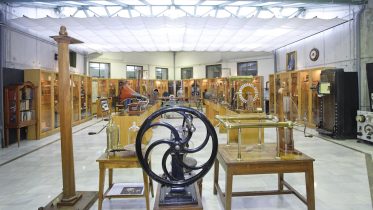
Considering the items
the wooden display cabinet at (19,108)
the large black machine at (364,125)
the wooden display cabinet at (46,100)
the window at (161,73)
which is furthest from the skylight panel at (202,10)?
the window at (161,73)

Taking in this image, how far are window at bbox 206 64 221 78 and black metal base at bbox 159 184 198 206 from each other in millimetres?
16290

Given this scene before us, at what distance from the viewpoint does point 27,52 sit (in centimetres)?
835

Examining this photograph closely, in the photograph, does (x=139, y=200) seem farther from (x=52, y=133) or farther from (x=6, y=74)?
(x=52, y=133)

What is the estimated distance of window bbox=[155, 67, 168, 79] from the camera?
777 inches

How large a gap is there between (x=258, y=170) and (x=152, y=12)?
212 inches

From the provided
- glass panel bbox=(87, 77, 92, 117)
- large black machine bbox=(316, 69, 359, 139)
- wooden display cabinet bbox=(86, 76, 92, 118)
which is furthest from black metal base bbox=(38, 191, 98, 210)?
glass panel bbox=(87, 77, 92, 117)

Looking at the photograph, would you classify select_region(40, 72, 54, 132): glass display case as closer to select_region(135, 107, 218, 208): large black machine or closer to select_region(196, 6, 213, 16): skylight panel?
select_region(196, 6, 213, 16): skylight panel

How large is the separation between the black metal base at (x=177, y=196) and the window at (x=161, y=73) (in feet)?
57.8

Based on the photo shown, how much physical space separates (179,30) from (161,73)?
457 inches

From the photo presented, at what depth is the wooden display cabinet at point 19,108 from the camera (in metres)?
6.78

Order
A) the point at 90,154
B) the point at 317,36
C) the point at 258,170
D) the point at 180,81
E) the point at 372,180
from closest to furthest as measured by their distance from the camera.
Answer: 1. the point at 258,170
2. the point at 372,180
3. the point at 90,154
4. the point at 317,36
5. the point at 180,81

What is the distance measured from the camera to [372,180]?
4.04 metres

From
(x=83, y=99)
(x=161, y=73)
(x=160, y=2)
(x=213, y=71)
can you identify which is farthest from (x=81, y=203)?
(x=161, y=73)

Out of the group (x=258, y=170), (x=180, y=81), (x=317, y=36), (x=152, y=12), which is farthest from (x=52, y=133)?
(x=180, y=81)
